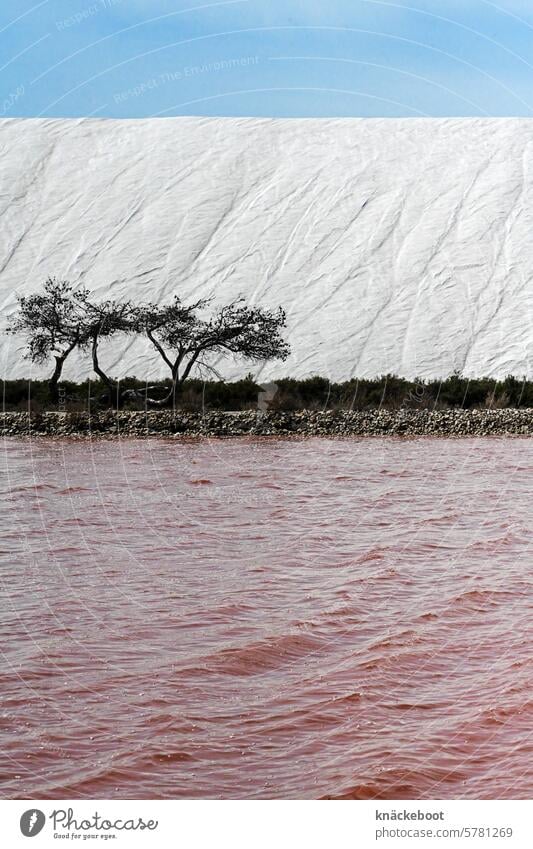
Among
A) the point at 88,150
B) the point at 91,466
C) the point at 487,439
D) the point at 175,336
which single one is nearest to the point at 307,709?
the point at 91,466

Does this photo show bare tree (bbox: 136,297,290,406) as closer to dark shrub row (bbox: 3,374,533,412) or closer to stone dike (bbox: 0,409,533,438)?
dark shrub row (bbox: 3,374,533,412)

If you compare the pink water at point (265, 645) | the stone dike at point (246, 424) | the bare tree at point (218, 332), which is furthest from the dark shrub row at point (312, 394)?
the pink water at point (265, 645)

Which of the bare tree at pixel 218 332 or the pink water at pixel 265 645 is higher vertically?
the bare tree at pixel 218 332

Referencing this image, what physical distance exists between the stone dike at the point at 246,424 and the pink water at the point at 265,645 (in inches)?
202

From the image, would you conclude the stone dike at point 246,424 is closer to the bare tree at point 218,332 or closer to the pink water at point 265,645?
the bare tree at point 218,332

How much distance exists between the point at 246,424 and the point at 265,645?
9872 millimetres

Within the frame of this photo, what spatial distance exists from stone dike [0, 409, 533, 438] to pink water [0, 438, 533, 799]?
16.8ft

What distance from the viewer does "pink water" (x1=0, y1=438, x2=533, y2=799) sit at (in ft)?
9.56

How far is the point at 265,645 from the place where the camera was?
413 cm

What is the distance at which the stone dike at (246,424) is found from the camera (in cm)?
1372

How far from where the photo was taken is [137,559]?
5.88m

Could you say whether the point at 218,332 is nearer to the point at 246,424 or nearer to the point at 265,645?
the point at 246,424

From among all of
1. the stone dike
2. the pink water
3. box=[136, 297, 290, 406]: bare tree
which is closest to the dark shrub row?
the stone dike

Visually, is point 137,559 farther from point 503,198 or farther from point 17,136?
point 17,136
